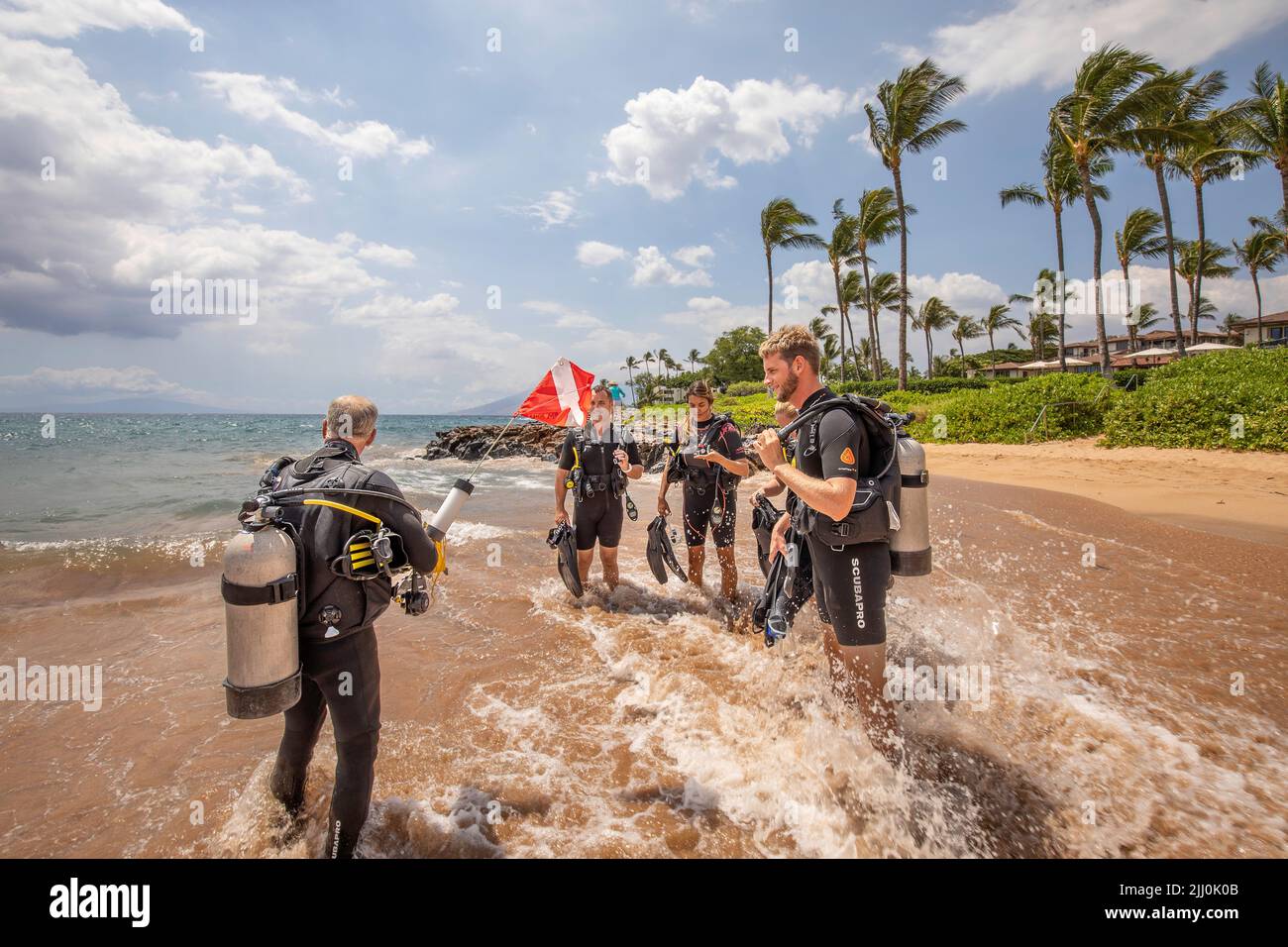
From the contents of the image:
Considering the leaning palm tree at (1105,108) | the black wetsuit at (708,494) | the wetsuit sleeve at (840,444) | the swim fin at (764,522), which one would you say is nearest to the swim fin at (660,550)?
the black wetsuit at (708,494)

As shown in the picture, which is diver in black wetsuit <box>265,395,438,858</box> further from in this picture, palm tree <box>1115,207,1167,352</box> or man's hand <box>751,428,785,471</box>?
palm tree <box>1115,207,1167,352</box>

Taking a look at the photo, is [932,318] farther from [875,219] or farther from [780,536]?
[780,536]

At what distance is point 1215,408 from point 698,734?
17754mm

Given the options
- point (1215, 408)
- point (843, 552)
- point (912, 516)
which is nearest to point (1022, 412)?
point (1215, 408)

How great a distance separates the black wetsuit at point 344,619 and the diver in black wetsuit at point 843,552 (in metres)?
1.94

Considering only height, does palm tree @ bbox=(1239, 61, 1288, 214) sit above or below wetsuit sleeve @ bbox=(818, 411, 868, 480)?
above

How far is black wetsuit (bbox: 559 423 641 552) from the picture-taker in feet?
19.5

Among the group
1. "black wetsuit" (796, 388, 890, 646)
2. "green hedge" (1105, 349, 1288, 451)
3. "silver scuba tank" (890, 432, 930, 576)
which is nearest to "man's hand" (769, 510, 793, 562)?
"black wetsuit" (796, 388, 890, 646)

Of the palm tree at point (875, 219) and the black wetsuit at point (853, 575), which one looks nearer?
the black wetsuit at point (853, 575)

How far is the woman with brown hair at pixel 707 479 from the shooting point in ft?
19.2

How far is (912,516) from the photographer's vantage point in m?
3.08

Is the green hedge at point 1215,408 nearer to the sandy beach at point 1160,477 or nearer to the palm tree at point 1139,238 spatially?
the sandy beach at point 1160,477
